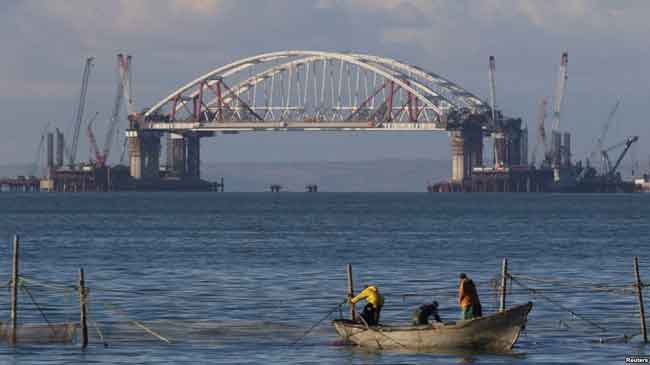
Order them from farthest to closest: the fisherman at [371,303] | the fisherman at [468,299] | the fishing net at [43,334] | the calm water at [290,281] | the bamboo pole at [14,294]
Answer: the fishing net at [43,334] < the bamboo pole at [14,294] < the calm water at [290,281] < the fisherman at [371,303] < the fisherman at [468,299]

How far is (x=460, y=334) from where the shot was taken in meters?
48.1

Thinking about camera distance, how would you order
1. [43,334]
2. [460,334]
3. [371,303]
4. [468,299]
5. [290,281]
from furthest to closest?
1. [290,281]
2. [43,334]
3. [371,303]
4. [468,299]
5. [460,334]

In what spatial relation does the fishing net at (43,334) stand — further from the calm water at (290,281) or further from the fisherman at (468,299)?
the fisherman at (468,299)

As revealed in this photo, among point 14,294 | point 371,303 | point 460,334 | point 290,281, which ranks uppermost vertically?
point 14,294

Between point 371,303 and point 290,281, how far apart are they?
28.4 meters

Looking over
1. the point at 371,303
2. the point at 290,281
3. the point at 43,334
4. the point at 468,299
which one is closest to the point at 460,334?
the point at 468,299

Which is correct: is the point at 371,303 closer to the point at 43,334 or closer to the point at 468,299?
the point at 468,299

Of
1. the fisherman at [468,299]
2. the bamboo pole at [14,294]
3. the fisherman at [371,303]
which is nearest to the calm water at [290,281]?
the fisherman at [371,303]

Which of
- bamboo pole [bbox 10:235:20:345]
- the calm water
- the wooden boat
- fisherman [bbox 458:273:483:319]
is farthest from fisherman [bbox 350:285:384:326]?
bamboo pole [bbox 10:235:20:345]

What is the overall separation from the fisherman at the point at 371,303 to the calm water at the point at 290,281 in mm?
1097

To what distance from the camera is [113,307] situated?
62812mm

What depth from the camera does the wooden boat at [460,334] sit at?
4784 cm

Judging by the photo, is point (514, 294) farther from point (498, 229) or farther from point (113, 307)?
point (498, 229)

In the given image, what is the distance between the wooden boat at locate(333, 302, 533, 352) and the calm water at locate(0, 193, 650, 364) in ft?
1.54
